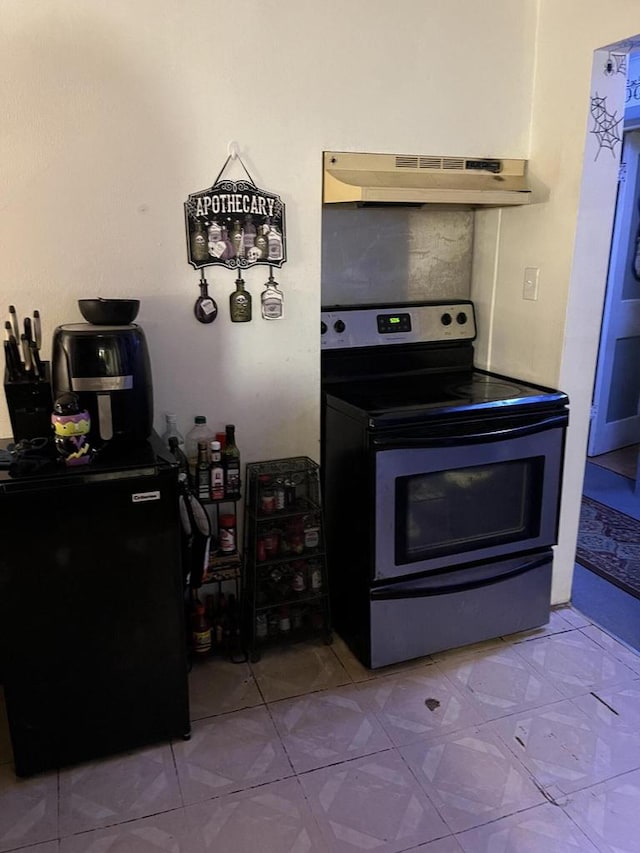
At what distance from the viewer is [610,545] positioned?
324 centimetres

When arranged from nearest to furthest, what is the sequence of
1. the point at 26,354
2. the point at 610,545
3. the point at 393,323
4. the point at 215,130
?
the point at 26,354 < the point at 215,130 < the point at 393,323 < the point at 610,545

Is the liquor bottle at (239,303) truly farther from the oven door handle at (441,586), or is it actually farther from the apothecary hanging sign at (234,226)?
the oven door handle at (441,586)

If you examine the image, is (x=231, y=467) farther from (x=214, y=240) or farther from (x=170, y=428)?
(x=214, y=240)

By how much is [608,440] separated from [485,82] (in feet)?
9.41

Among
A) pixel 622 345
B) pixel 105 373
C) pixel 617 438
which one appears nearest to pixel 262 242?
pixel 105 373

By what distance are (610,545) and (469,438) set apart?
4.89ft

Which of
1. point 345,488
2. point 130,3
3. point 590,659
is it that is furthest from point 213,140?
point 590,659

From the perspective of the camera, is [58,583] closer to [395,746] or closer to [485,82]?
[395,746]

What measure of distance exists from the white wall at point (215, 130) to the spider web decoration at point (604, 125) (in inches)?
8.6

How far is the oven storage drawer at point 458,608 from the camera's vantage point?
87.8 inches

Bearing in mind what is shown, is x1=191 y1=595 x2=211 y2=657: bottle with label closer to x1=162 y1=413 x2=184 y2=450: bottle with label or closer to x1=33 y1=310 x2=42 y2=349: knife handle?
x1=162 y1=413 x2=184 y2=450: bottle with label

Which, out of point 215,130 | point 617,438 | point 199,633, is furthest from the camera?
point 617,438

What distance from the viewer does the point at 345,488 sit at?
7.57ft

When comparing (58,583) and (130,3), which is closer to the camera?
(58,583)
